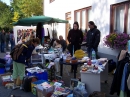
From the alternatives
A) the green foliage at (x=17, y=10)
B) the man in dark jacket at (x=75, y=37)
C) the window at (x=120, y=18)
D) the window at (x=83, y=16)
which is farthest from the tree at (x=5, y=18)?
the man in dark jacket at (x=75, y=37)

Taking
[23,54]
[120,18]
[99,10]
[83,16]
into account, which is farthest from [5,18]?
[23,54]

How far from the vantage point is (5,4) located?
43500 mm

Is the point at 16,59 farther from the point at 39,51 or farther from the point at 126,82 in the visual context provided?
the point at 126,82

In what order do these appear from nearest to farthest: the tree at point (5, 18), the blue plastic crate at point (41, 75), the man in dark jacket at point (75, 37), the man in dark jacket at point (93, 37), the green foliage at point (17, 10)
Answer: the blue plastic crate at point (41, 75) < the man in dark jacket at point (93, 37) < the man in dark jacket at point (75, 37) < the green foliage at point (17, 10) < the tree at point (5, 18)

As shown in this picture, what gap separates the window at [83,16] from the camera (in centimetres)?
1038

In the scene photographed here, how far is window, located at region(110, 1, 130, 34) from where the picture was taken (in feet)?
24.3

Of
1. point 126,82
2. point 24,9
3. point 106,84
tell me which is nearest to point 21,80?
point 106,84

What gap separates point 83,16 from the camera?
1091 cm

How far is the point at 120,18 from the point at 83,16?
331cm

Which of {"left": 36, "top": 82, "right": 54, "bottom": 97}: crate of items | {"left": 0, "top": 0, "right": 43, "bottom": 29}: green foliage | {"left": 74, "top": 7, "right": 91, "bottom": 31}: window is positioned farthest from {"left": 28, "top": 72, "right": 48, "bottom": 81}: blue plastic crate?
{"left": 0, "top": 0, "right": 43, "bottom": 29}: green foliage

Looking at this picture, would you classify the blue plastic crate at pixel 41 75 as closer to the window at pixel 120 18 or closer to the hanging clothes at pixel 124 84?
the hanging clothes at pixel 124 84

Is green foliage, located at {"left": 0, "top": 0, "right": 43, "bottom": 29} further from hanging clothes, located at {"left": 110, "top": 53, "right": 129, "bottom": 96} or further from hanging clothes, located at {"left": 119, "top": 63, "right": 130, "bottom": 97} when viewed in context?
hanging clothes, located at {"left": 119, "top": 63, "right": 130, "bottom": 97}

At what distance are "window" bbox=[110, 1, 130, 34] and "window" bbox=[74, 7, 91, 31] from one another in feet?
7.22

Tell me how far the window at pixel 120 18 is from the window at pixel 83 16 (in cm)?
220
